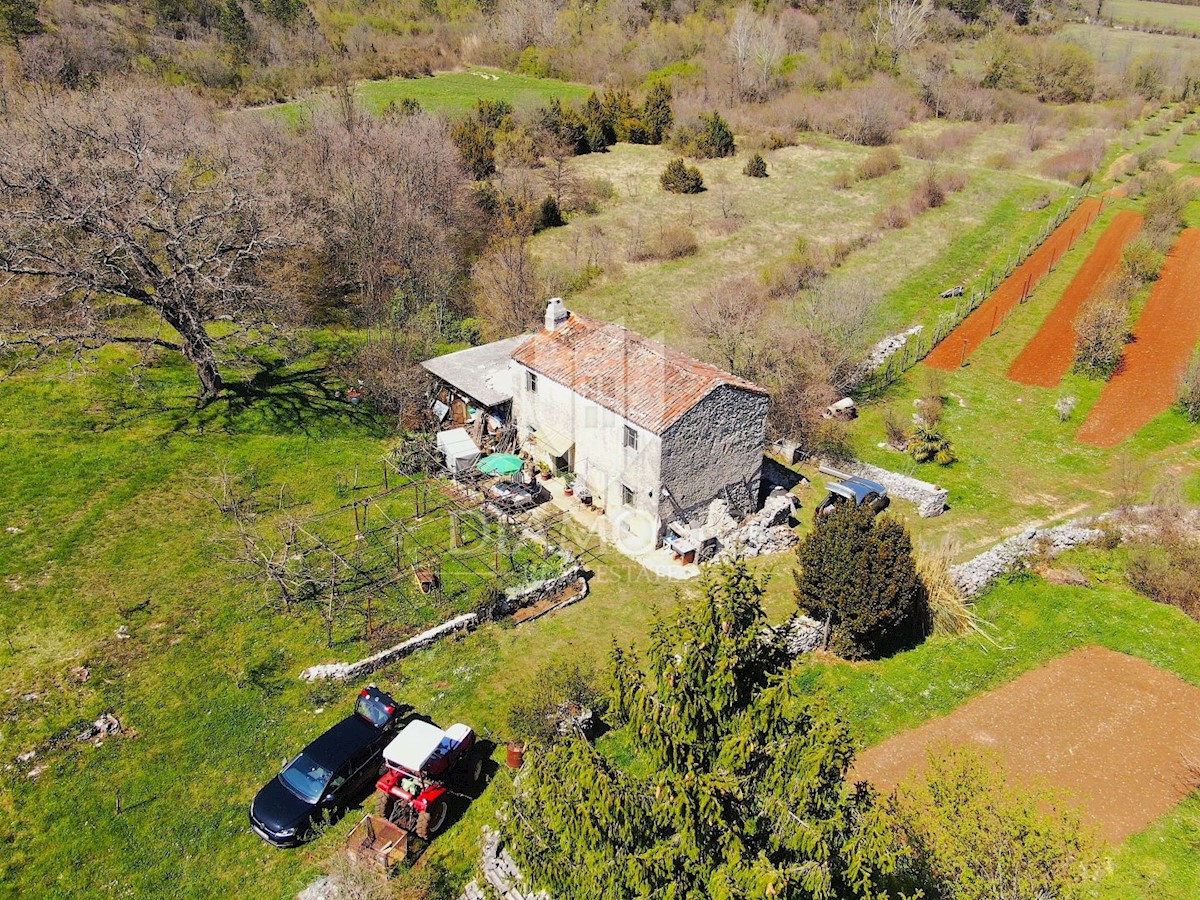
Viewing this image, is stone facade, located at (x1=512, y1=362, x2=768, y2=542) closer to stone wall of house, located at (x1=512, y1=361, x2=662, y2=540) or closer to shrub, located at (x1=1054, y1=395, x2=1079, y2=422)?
stone wall of house, located at (x1=512, y1=361, x2=662, y2=540)

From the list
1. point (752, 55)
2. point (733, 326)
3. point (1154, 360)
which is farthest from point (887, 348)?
point (752, 55)

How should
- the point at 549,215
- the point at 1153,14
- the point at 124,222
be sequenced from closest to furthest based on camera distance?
1. the point at 124,222
2. the point at 549,215
3. the point at 1153,14

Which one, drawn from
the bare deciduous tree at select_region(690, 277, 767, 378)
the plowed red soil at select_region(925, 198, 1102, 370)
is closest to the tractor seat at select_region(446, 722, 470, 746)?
the bare deciduous tree at select_region(690, 277, 767, 378)

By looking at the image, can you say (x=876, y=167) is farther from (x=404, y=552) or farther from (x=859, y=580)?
(x=404, y=552)

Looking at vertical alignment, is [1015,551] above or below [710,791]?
below

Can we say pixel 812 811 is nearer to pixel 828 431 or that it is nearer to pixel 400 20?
pixel 828 431

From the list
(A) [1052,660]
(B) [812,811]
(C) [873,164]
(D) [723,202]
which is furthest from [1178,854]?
(C) [873,164]

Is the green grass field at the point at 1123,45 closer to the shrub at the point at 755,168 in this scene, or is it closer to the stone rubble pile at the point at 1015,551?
the shrub at the point at 755,168
